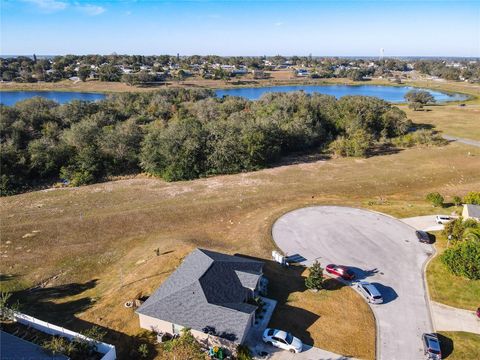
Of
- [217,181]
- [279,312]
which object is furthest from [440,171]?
[279,312]

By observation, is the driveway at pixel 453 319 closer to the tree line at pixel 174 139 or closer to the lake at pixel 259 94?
the tree line at pixel 174 139

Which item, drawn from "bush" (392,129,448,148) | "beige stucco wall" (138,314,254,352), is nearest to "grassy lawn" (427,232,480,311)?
"beige stucco wall" (138,314,254,352)

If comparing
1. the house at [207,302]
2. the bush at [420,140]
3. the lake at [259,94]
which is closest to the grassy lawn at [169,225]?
the house at [207,302]

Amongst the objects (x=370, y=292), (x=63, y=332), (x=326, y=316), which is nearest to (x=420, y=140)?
(x=370, y=292)

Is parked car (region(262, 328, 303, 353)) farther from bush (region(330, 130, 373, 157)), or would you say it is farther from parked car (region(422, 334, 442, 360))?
bush (region(330, 130, 373, 157))

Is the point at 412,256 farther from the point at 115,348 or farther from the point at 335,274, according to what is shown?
the point at 115,348

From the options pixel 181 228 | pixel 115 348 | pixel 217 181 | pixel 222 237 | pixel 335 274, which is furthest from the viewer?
pixel 217 181
